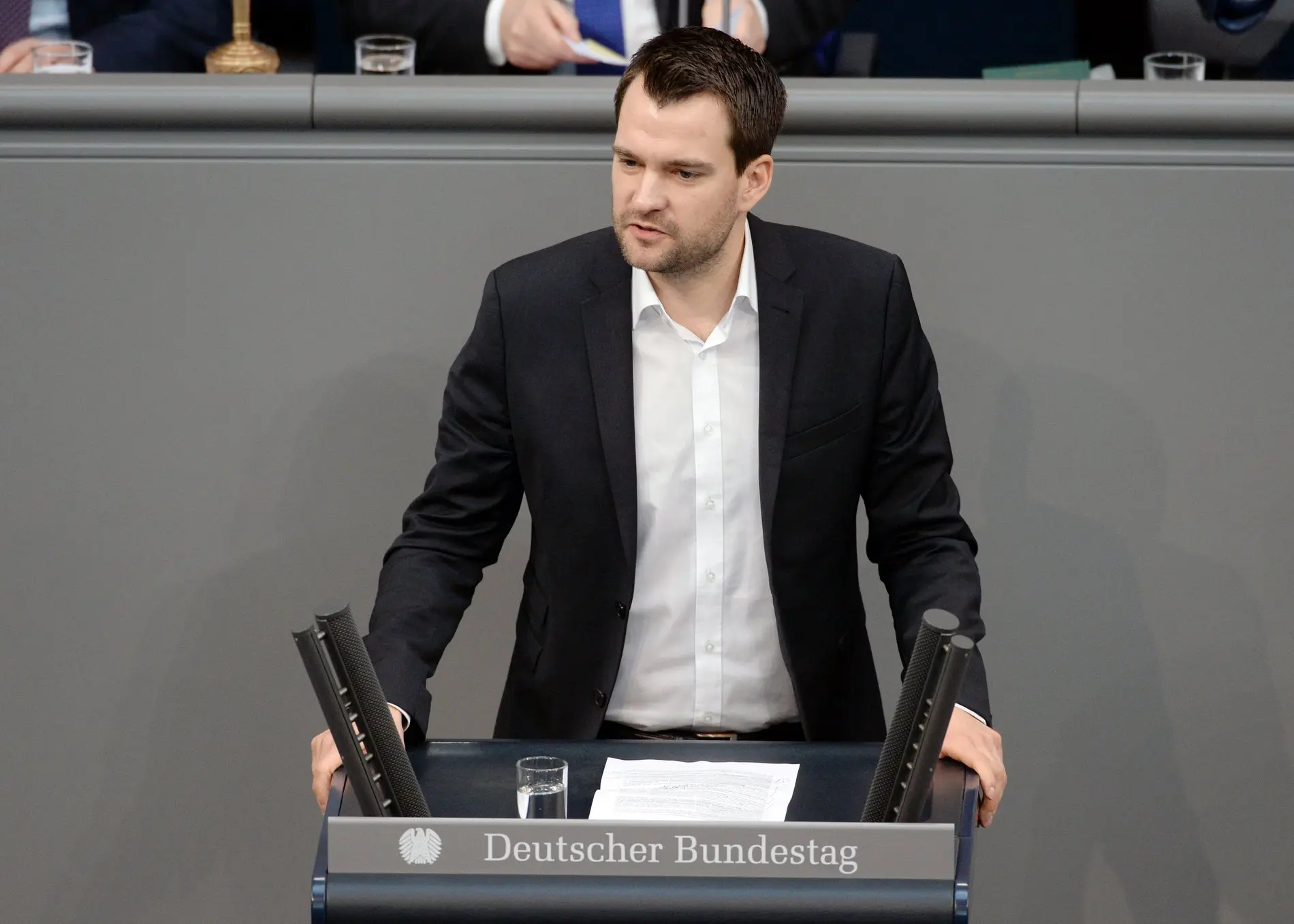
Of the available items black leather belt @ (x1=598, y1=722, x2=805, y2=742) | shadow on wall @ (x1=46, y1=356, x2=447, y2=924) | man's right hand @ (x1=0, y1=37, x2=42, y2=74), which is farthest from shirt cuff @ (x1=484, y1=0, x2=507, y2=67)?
black leather belt @ (x1=598, y1=722, x2=805, y2=742)

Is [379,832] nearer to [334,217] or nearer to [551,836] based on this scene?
[551,836]

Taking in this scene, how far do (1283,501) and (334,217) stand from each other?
5.04 feet

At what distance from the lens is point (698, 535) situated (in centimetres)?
204

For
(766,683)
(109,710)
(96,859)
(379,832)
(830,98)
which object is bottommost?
(96,859)

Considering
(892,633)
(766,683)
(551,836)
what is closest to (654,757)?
(551,836)

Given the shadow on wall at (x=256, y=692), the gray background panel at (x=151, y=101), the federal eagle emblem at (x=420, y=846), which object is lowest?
the shadow on wall at (x=256, y=692)

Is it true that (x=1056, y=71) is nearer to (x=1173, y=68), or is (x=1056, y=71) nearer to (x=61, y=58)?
(x=1173, y=68)

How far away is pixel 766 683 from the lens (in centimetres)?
207

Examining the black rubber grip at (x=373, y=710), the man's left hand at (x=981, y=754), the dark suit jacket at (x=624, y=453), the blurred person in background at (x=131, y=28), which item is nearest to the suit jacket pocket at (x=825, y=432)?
the dark suit jacket at (x=624, y=453)

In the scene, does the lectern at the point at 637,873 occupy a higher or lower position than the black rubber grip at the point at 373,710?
lower

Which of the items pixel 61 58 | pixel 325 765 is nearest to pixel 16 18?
pixel 61 58

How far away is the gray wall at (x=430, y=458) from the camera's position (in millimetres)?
2594

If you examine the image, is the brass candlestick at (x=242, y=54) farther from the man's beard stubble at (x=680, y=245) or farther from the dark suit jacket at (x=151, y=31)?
the man's beard stubble at (x=680, y=245)

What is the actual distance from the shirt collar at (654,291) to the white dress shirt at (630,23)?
0.87 meters
